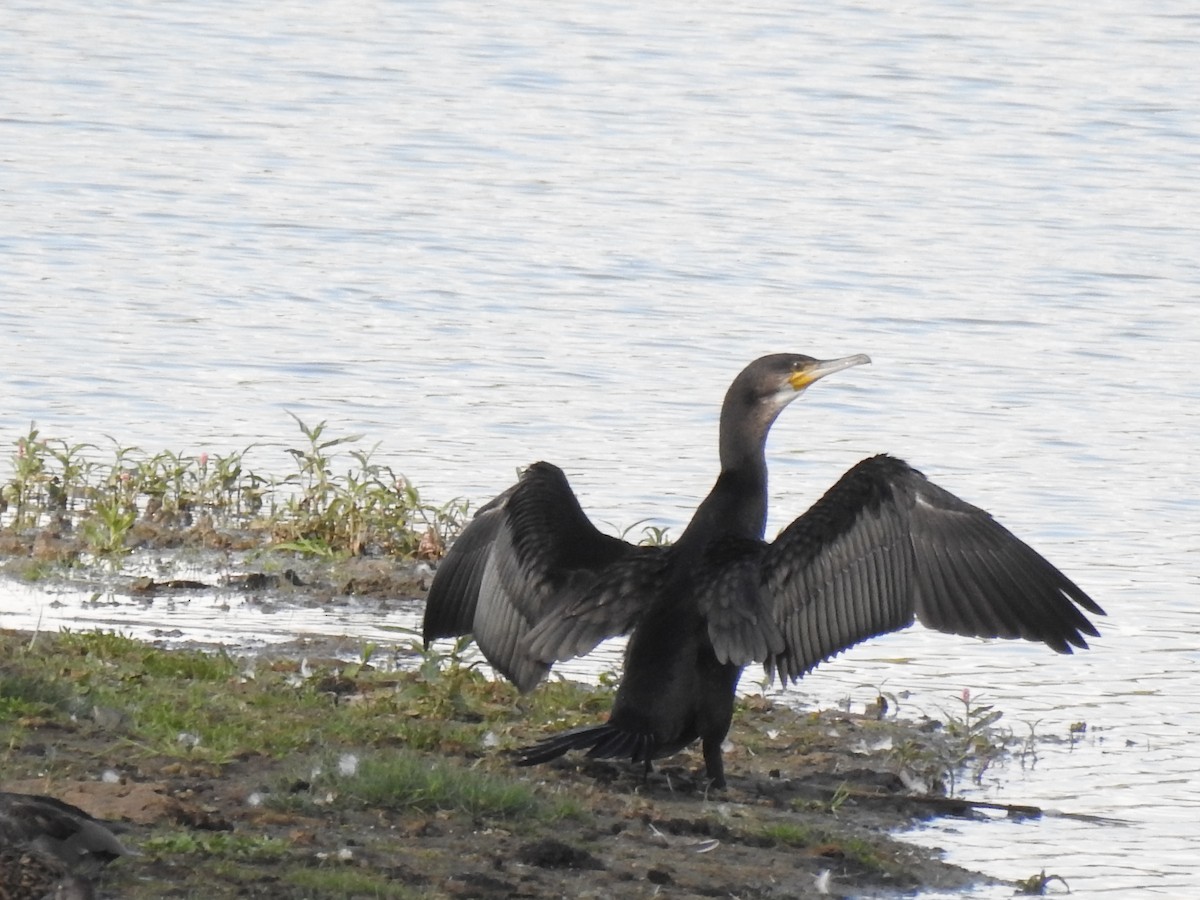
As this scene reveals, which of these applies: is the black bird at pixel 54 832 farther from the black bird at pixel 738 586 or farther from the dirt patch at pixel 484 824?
the black bird at pixel 738 586

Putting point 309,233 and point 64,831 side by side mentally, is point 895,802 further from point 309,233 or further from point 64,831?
point 309,233

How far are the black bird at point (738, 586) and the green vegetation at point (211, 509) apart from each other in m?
2.19

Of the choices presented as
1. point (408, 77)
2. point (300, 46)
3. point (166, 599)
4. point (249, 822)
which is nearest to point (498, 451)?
point (166, 599)

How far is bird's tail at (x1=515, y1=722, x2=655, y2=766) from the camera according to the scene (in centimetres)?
571

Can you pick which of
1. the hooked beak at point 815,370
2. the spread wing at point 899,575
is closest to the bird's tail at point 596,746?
the spread wing at point 899,575

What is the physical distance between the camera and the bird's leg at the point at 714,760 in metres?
6.04

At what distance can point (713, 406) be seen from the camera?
11508mm

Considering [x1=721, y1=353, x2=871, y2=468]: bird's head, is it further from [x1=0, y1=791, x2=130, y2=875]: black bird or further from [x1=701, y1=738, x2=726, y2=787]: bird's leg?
[x1=0, y1=791, x2=130, y2=875]: black bird

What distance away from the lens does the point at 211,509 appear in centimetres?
923

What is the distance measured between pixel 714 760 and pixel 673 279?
28.0 feet

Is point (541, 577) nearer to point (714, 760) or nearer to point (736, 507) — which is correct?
point (736, 507)

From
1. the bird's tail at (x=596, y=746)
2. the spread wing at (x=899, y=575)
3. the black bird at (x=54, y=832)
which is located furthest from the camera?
the spread wing at (x=899, y=575)

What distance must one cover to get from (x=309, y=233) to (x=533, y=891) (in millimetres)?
10612

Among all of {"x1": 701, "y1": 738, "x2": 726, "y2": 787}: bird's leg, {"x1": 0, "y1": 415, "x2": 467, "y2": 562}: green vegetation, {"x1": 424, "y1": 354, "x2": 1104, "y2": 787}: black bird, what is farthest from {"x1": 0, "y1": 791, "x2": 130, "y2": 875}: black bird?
{"x1": 0, "y1": 415, "x2": 467, "y2": 562}: green vegetation
